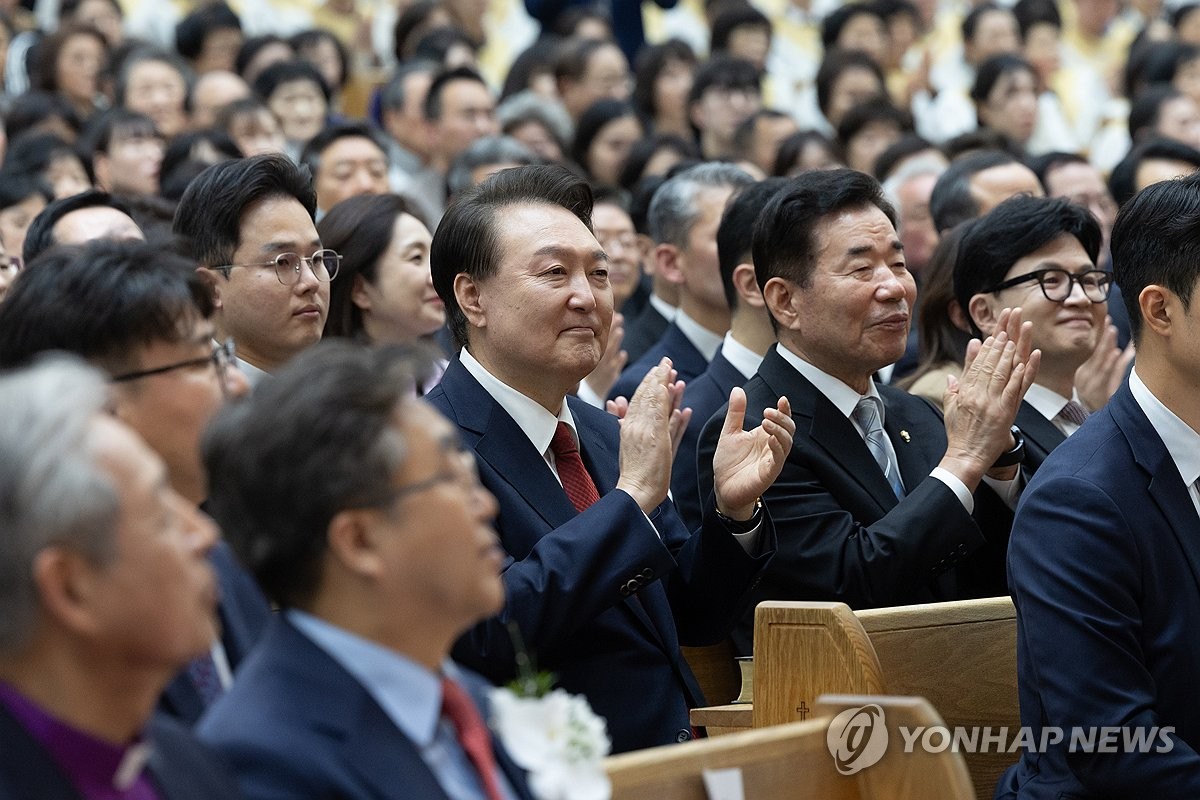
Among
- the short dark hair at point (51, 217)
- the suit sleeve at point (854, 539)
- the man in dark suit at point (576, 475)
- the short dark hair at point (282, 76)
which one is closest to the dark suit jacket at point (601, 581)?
the man in dark suit at point (576, 475)

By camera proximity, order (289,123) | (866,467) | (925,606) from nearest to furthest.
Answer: (925,606)
(866,467)
(289,123)

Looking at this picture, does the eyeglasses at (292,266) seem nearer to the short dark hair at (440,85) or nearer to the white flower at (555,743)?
the white flower at (555,743)

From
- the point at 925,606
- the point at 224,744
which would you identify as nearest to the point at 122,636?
the point at 224,744

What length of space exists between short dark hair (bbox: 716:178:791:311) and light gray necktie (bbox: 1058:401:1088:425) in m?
0.91

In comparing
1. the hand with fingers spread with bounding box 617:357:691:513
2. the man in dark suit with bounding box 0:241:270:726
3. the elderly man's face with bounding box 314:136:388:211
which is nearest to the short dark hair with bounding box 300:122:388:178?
the elderly man's face with bounding box 314:136:388:211

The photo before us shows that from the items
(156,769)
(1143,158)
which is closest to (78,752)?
(156,769)

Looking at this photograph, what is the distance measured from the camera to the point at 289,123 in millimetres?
7773

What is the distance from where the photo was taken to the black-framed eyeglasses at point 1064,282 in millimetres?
3883

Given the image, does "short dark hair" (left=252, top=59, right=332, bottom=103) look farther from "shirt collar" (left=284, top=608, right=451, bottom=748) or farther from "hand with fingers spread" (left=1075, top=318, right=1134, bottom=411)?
"shirt collar" (left=284, top=608, right=451, bottom=748)

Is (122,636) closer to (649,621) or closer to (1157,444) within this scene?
(649,621)

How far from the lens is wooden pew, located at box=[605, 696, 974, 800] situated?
2.12 m

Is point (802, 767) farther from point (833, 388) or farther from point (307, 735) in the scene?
point (833, 388)

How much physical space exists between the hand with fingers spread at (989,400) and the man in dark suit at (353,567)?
5.53 ft

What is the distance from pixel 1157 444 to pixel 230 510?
1.67 meters
